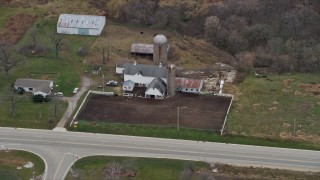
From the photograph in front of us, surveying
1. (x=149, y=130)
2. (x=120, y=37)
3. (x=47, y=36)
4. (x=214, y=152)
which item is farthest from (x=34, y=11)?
(x=214, y=152)

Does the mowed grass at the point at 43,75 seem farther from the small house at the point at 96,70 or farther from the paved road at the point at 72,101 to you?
the small house at the point at 96,70

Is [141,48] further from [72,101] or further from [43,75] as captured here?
[72,101]

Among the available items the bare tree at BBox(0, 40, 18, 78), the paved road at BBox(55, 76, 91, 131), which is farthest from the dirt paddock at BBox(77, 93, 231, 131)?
the bare tree at BBox(0, 40, 18, 78)

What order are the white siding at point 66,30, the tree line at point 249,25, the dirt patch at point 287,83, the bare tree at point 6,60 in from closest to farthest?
1. the dirt patch at point 287,83
2. the bare tree at point 6,60
3. the tree line at point 249,25
4. the white siding at point 66,30

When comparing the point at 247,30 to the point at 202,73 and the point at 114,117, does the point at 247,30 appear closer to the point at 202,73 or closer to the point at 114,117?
the point at 202,73

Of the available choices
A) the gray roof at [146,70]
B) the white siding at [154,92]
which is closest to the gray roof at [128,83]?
the gray roof at [146,70]

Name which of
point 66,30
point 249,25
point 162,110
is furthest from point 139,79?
point 249,25
